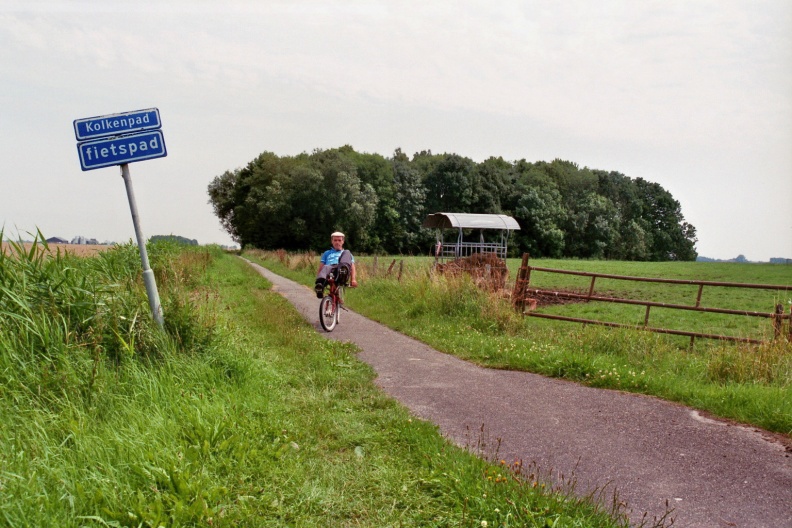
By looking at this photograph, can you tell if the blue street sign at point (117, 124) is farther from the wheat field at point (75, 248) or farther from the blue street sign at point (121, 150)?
the wheat field at point (75, 248)

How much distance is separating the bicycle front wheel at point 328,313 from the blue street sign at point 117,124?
15.0ft

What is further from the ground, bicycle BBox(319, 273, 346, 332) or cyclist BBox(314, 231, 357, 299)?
cyclist BBox(314, 231, 357, 299)

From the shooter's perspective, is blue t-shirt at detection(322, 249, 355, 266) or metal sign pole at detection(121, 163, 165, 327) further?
blue t-shirt at detection(322, 249, 355, 266)

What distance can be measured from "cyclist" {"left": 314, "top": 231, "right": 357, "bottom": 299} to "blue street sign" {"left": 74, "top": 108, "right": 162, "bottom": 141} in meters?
4.21

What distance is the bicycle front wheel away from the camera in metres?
9.68

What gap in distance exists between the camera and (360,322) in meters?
11.3

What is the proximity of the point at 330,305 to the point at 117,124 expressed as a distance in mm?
5004

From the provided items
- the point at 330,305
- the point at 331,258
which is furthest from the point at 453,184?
the point at 330,305

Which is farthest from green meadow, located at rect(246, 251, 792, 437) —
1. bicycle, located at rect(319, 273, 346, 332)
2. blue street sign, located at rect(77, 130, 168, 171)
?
blue street sign, located at rect(77, 130, 168, 171)

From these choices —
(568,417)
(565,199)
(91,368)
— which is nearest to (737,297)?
(568,417)

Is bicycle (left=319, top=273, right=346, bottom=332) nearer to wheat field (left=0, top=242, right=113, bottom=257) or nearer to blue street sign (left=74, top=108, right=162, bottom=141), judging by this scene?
wheat field (left=0, top=242, right=113, bottom=257)

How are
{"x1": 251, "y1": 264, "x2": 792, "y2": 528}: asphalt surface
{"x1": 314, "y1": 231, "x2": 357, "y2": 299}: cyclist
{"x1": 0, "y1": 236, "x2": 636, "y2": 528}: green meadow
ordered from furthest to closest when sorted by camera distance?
{"x1": 314, "y1": 231, "x2": 357, "y2": 299}: cyclist → {"x1": 251, "y1": 264, "x2": 792, "y2": 528}: asphalt surface → {"x1": 0, "y1": 236, "x2": 636, "y2": 528}: green meadow

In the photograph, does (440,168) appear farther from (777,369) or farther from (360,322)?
(777,369)

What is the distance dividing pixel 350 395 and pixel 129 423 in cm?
217
